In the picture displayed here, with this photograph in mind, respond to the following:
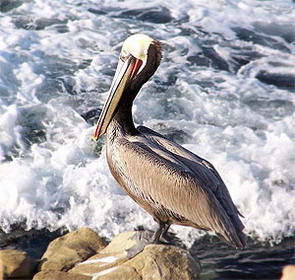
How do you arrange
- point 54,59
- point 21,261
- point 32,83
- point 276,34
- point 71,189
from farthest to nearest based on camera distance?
point 276,34 → point 54,59 → point 32,83 → point 71,189 → point 21,261

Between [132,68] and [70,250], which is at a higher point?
[132,68]

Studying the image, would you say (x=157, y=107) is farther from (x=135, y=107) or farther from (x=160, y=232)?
(x=160, y=232)

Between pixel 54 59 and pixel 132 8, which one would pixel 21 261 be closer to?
pixel 54 59

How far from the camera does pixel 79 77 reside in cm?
977

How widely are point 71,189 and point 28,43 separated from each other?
4.19 metres

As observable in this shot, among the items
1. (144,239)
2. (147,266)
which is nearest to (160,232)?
(144,239)

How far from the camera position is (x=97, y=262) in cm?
518

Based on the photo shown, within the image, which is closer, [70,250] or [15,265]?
[15,265]

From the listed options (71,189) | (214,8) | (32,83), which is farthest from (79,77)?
(214,8)

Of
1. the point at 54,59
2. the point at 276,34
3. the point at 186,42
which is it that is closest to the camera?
the point at 54,59

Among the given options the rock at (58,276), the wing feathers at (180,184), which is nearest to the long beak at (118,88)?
the wing feathers at (180,184)

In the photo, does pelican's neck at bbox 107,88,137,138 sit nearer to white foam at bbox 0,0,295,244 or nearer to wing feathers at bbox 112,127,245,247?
wing feathers at bbox 112,127,245,247

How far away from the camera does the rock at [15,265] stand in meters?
5.14

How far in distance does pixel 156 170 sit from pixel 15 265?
1.35m
